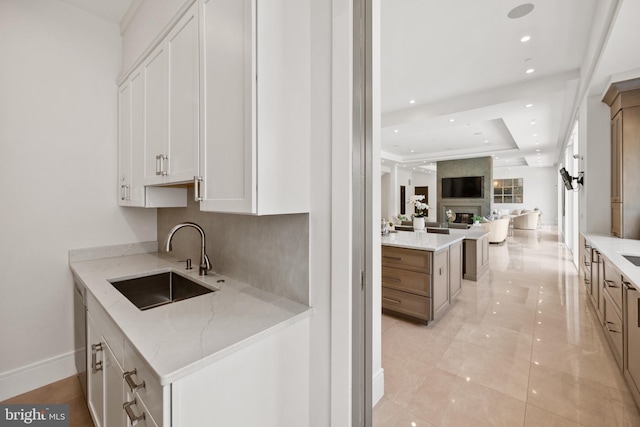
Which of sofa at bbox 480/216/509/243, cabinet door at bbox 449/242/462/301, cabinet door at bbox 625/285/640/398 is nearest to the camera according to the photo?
cabinet door at bbox 625/285/640/398

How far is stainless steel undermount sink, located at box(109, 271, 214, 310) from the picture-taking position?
1872 millimetres

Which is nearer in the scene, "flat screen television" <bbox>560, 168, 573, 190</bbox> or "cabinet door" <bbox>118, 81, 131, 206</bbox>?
"cabinet door" <bbox>118, 81, 131, 206</bbox>

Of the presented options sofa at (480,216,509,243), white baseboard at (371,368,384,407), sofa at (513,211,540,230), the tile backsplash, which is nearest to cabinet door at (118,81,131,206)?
the tile backsplash

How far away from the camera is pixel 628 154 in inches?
118

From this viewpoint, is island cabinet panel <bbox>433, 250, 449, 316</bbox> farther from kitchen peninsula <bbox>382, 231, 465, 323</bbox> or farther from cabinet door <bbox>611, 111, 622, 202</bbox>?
cabinet door <bbox>611, 111, 622, 202</bbox>

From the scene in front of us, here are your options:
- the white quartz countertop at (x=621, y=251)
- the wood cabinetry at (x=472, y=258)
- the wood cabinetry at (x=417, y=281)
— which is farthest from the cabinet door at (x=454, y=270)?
the white quartz countertop at (x=621, y=251)

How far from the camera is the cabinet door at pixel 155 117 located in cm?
164

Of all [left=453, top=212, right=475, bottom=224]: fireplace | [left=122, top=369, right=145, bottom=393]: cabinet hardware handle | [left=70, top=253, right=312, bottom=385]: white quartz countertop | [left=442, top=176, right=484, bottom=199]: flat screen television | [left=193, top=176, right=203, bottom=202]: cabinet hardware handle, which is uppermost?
[left=442, top=176, right=484, bottom=199]: flat screen television

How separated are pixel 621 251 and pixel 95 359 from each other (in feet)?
13.3

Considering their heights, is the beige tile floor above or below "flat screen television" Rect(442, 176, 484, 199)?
below

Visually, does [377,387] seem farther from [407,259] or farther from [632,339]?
[632,339]

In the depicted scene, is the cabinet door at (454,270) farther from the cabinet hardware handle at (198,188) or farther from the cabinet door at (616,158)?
the cabinet hardware handle at (198,188)

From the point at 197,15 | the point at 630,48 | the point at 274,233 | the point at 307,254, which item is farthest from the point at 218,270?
the point at 630,48

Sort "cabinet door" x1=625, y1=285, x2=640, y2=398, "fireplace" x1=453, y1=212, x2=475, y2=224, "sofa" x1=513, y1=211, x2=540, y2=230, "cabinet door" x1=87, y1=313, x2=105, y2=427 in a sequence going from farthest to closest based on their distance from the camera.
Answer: "sofa" x1=513, y1=211, x2=540, y2=230, "fireplace" x1=453, y1=212, x2=475, y2=224, "cabinet door" x1=625, y1=285, x2=640, y2=398, "cabinet door" x1=87, y1=313, x2=105, y2=427
